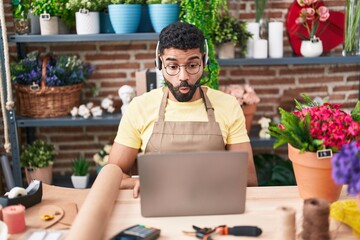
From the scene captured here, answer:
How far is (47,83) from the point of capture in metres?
3.00

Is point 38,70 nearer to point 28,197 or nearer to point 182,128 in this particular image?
point 182,128

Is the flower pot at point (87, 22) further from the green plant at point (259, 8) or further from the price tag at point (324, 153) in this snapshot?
the price tag at point (324, 153)

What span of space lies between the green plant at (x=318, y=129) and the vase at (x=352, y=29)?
1754mm

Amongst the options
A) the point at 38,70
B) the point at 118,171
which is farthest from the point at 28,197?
the point at 38,70

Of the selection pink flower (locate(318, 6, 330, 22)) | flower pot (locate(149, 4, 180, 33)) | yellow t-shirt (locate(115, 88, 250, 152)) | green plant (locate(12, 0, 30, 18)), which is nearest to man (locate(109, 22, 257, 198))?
yellow t-shirt (locate(115, 88, 250, 152))

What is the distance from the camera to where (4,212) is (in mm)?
1383

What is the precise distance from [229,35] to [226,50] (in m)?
0.12

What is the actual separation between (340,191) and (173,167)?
565mm

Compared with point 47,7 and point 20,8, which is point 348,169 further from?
point 20,8

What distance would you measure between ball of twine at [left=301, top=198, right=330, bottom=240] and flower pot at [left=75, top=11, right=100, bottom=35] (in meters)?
2.16

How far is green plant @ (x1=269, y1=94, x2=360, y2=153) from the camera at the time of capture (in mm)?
1454

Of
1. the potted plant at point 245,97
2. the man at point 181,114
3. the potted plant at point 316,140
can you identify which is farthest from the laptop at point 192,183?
the potted plant at point 245,97

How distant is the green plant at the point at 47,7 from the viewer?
9.78ft

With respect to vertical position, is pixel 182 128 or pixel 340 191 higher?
pixel 182 128
